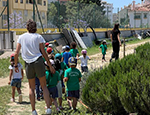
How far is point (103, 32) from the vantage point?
26.7 metres

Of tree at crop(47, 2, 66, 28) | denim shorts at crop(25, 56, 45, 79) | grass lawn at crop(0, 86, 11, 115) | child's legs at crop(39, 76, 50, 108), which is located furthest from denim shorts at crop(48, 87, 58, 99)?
tree at crop(47, 2, 66, 28)

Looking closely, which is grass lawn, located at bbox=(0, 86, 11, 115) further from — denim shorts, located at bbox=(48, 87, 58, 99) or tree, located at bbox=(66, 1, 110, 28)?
tree, located at bbox=(66, 1, 110, 28)

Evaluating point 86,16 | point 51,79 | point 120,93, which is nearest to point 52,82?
point 51,79

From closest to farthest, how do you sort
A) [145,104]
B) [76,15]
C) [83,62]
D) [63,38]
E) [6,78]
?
[145,104], [83,62], [6,78], [63,38], [76,15]

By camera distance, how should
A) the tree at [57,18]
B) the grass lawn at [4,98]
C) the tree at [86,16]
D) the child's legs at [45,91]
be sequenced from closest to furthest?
Result: the child's legs at [45,91]
the grass lawn at [4,98]
the tree at [57,18]
the tree at [86,16]

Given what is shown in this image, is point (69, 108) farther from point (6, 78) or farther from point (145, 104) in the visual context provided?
point (6, 78)

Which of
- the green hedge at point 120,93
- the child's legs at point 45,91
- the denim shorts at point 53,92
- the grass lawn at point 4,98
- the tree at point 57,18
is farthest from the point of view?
the tree at point 57,18

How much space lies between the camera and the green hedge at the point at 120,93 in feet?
15.5

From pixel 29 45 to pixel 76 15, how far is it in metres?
19.2

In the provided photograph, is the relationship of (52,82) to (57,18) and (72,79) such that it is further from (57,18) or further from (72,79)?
(57,18)

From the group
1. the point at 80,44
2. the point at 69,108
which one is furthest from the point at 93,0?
the point at 69,108

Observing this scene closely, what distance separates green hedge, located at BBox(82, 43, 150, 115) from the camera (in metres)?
4.72

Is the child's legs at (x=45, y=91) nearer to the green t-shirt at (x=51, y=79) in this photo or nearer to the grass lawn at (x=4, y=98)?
the green t-shirt at (x=51, y=79)

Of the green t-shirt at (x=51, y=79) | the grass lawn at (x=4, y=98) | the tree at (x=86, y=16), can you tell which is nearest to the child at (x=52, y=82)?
the green t-shirt at (x=51, y=79)
